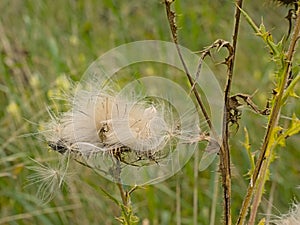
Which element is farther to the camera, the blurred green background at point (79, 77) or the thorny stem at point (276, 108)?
the blurred green background at point (79, 77)

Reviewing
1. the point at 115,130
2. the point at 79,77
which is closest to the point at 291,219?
the point at 115,130

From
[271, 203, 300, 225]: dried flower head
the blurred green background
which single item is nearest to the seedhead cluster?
[271, 203, 300, 225]: dried flower head

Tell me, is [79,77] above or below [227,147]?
above

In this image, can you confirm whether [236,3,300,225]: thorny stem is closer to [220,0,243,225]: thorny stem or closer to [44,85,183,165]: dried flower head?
[220,0,243,225]: thorny stem

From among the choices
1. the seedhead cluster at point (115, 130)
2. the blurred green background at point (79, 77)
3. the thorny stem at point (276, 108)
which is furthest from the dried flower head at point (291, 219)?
the blurred green background at point (79, 77)

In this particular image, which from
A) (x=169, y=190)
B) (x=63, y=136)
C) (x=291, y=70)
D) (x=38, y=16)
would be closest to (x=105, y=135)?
(x=63, y=136)

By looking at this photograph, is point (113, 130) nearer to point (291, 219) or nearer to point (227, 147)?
point (227, 147)

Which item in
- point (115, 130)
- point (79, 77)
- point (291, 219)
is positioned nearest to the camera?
point (115, 130)

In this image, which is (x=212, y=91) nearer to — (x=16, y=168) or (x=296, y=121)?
(x=296, y=121)

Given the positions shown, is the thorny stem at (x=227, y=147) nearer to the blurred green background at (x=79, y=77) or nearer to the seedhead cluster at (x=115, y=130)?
the seedhead cluster at (x=115, y=130)

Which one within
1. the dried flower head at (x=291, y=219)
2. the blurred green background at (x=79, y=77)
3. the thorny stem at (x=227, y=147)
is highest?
the blurred green background at (x=79, y=77)
